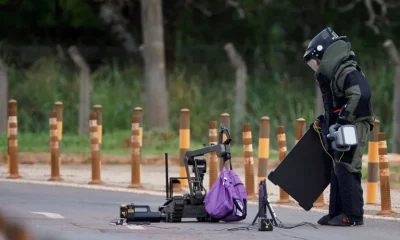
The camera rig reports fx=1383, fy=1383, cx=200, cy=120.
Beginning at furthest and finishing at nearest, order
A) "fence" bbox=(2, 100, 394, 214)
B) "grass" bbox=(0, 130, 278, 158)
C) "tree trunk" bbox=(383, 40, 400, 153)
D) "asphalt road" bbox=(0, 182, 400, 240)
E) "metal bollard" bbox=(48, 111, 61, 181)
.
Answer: "tree trunk" bbox=(383, 40, 400, 153) → "grass" bbox=(0, 130, 278, 158) → "metal bollard" bbox=(48, 111, 61, 181) → "fence" bbox=(2, 100, 394, 214) → "asphalt road" bbox=(0, 182, 400, 240)

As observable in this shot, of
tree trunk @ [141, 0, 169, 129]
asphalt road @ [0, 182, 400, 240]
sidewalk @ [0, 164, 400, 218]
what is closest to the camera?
asphalt road @ [0, 182, 400, 240]

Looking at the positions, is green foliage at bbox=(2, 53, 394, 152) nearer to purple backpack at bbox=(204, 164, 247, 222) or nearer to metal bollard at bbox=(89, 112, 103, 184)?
metal bollard at bbox=(89, 112, 103, 184)

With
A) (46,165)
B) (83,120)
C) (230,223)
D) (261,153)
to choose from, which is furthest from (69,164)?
(230,223)

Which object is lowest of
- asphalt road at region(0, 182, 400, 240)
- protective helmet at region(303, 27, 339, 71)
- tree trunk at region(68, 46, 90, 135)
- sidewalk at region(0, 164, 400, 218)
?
asphalt road at region(0, 182, 400, 240)

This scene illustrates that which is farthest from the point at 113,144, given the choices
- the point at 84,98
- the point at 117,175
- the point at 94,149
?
the point at 94,149

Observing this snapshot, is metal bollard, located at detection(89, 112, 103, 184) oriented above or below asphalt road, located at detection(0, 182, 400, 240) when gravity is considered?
above

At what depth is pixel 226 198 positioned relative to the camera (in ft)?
40.2

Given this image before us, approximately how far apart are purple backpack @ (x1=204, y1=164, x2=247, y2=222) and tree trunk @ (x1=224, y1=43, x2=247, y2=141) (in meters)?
12.6

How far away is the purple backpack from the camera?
40.1 feet

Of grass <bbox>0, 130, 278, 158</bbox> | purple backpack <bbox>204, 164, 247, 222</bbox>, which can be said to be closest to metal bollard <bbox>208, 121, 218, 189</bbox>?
purple backpack <bbox>204, 164, 247, 222</bbox>

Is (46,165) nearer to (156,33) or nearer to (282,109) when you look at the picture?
(156,33)

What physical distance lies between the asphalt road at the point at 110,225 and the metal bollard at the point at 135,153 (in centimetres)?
87

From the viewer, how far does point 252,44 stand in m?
33.0

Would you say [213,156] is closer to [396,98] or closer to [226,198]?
[226,198]
